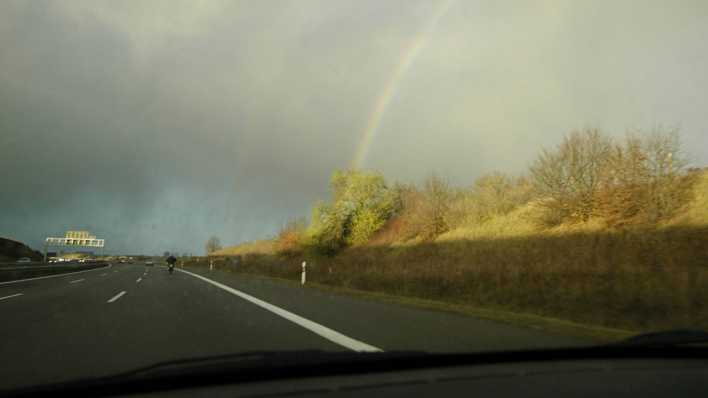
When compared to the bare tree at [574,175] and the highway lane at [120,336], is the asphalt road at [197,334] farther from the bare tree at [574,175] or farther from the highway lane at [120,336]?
the bare tree at [574,175]

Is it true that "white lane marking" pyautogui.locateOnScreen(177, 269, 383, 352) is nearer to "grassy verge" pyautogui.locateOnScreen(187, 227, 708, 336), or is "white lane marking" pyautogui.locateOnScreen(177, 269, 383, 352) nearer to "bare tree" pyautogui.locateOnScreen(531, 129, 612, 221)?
"grassy verge" pyautogui.locateOnScreen(187, 227, 708, 336)

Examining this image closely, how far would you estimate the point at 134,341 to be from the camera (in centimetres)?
582

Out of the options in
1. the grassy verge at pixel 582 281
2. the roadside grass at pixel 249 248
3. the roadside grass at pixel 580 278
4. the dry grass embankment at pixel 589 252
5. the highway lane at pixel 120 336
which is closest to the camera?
the highway lane at pixel 120 336

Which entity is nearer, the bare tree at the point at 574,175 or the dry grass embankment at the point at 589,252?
the dry grass embankment at the point at 589,252

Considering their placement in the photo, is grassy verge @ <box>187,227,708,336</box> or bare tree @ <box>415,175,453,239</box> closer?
grassy verge @ <box>187,227,708,336</box>

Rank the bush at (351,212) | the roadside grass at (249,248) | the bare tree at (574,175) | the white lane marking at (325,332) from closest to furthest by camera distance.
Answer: the white lane marking at (325,332)
the bare tree at (574,175)
the bush at (351,212)
the roadside grass at (249,248)

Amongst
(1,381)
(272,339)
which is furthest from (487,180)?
(1,381)

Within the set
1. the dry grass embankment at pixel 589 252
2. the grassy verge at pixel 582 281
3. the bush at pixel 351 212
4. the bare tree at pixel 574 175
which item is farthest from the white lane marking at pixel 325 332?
the bush at pixel 351 212

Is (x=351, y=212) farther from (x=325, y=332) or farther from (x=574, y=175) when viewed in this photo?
(x=325, y=332)

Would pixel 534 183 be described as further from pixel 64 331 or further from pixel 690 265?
pixel 64 331

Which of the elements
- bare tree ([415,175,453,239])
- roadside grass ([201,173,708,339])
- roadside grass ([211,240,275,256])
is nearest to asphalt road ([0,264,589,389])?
roadside grass ([201,173,708,339])

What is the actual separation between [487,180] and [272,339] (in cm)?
3522

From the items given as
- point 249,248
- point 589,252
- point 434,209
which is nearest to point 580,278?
point 589,252

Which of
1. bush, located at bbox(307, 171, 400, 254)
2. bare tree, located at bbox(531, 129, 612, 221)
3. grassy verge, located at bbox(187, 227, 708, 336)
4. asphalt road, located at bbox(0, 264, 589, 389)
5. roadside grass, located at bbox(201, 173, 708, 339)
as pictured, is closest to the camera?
asphalt road, located at bbox(0, 264, 589, 389)
